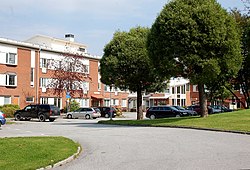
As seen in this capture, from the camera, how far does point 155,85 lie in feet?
108

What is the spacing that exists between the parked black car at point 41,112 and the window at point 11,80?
11.4 m

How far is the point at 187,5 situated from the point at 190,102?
6013 cm

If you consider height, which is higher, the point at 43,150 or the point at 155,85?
the point at 155,85

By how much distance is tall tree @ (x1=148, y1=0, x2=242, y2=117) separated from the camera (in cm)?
2538

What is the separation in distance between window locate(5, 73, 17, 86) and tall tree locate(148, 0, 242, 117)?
2855 cm

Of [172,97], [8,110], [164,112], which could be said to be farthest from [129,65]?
[172,97]

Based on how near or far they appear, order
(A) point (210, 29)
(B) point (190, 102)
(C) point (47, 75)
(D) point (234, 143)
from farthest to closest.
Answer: (B) point (190, 102) < (C) point (47, 75) < (A) point (210, 29) < (D) point (234, 143)

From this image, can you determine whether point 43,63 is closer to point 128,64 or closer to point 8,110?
point 8,110

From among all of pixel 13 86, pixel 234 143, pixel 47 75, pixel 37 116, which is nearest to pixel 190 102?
pixel 47 75

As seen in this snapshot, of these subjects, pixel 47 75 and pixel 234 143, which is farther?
pixel 47 75

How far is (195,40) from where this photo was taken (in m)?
25.4

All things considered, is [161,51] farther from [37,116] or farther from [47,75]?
[47,75]

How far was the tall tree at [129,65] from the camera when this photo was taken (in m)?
31.4

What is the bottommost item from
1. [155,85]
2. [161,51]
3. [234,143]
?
[234,143]
